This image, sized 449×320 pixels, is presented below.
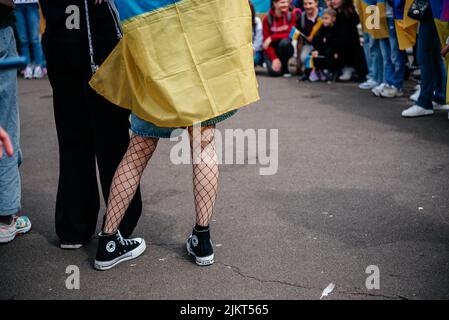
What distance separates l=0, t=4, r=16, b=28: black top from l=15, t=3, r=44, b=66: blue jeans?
7.90 m

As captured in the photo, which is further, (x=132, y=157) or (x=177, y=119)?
(x=132, y=157)

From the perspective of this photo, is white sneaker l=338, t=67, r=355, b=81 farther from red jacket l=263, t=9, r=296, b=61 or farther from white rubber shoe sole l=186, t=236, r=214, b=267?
white rubber shoe sole l=186, t=236, r=214, b=267

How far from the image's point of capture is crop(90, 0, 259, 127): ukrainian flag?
8.66 feet

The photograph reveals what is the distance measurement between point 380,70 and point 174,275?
619cm

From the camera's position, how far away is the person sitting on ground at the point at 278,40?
34.8 ft

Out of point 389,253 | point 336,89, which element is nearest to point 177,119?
point 389,253

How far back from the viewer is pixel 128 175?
3.03 meters

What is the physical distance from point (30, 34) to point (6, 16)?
8219 millimetres

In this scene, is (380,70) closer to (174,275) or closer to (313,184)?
(313,184)

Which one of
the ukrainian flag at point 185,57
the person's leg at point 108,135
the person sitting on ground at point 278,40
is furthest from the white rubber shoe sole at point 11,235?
the person sitting on ground at point 278,40

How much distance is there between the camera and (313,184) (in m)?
4.44

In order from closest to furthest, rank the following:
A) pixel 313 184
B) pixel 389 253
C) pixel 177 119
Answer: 1. pixel 177 119
2. pixel 389 253
3. pixel 313 184

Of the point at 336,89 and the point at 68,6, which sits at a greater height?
the point at 68,6

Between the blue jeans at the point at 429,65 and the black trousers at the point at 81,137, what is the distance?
13.2 ft
